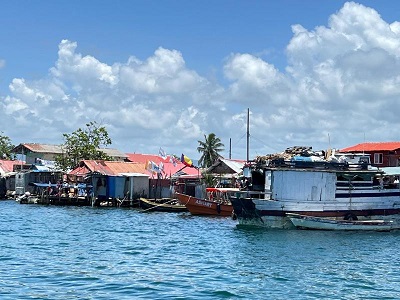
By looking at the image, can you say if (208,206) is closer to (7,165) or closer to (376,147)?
(376,147)

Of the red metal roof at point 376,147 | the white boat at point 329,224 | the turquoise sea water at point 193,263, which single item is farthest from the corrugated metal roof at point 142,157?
the white boat at point 329,224

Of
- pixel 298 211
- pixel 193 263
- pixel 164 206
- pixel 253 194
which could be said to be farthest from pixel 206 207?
pixel 193 263

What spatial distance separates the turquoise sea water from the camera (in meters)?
18.5

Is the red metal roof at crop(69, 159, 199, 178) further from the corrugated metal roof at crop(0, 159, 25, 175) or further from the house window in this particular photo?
the corrugated metal roof at crop(0, 159, 25, 175)

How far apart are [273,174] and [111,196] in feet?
94.2

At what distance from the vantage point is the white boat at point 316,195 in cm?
3609

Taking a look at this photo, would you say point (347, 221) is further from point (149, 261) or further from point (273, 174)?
point (149, 261)

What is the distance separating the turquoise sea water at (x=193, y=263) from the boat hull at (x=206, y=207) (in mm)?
6987

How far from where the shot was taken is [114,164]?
65500 mm

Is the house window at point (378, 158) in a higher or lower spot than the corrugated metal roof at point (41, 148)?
lower

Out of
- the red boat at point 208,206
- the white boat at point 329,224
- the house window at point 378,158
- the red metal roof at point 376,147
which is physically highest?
the red metal roof at point 376,147

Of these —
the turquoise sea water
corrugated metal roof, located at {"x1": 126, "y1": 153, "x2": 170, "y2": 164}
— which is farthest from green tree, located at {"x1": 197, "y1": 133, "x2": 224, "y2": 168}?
the turquoise sea water

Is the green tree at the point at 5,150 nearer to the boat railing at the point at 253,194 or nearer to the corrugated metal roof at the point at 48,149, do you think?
the corrugated metal roof at the point at 48,149

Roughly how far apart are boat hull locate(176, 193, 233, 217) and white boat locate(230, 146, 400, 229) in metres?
8.49
